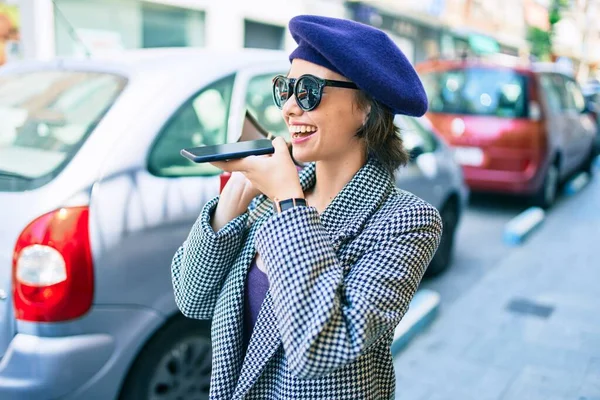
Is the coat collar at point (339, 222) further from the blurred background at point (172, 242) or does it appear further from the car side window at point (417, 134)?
the car side window at point (417, 134)

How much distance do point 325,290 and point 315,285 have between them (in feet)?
0.08

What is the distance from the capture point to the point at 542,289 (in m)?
4.91

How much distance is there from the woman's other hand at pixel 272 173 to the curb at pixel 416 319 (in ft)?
7.86

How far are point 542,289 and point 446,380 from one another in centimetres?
190

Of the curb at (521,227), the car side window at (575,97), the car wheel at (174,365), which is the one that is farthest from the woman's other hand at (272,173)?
the car side window at (575,97)

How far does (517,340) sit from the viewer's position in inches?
154

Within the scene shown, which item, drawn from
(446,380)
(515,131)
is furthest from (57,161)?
(515,131)

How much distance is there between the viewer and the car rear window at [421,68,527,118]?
699cm

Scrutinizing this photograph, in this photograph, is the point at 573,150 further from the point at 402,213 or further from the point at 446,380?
the point at 402,213

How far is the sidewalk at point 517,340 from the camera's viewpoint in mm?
3312

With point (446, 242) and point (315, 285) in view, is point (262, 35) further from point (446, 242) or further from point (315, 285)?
point (315, 285)

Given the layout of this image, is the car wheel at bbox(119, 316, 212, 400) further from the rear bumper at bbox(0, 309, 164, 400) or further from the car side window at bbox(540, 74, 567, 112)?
the car side window at bbox(540, 74, 567, 112)

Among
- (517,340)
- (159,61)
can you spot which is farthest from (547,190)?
(159,61)

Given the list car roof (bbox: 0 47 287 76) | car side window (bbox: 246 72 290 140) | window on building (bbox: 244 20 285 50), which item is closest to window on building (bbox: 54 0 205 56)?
window on building (bbox: 244 20 285 50)
